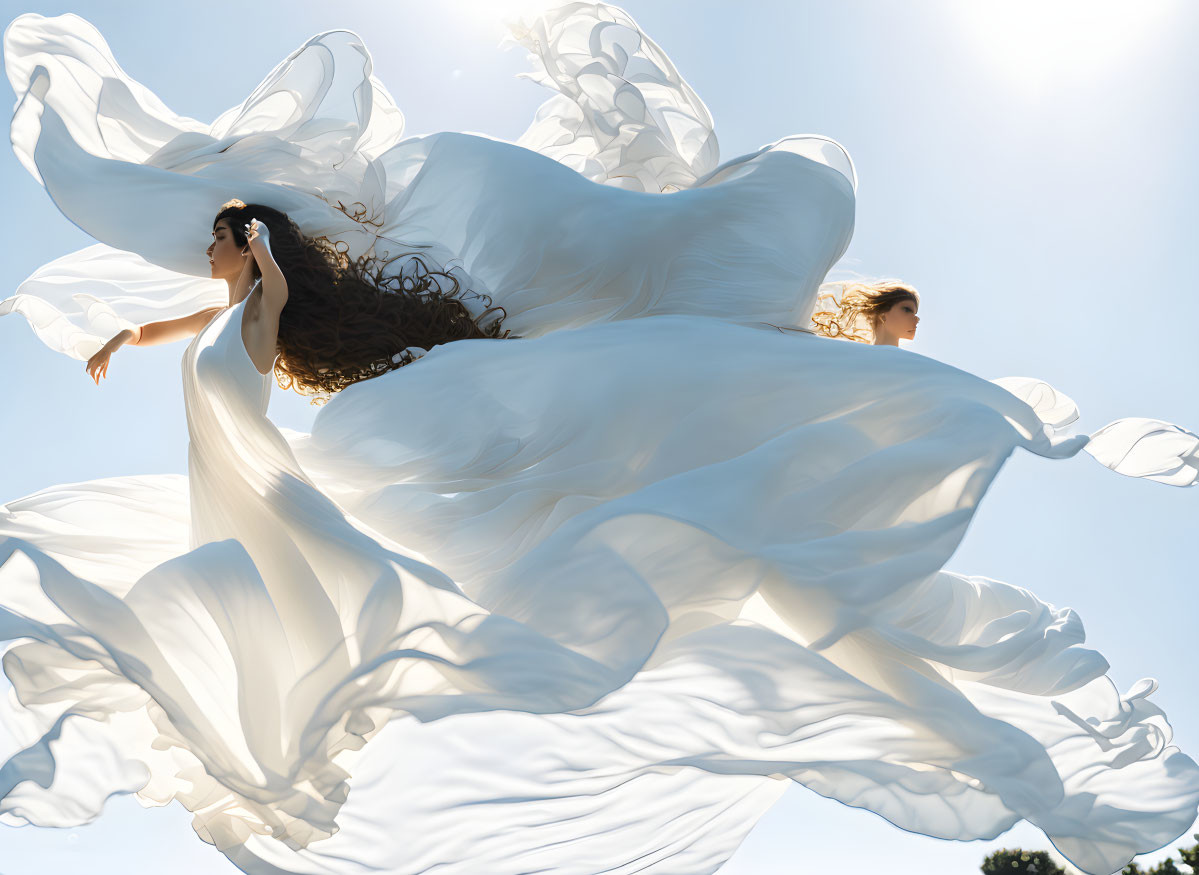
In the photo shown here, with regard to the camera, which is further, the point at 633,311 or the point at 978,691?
the point at 633,311

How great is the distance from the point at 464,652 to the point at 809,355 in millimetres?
1719

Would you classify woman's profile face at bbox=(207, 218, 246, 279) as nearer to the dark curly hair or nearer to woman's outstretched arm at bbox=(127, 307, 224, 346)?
the dark curly hair

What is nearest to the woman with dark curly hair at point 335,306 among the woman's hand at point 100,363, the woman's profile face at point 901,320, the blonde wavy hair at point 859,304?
the woman's hand at point 100,363

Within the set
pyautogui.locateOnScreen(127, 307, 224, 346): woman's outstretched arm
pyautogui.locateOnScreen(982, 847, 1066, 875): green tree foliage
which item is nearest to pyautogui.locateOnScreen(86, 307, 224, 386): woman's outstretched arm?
pyautogui.locateOnScreen(127, 307, 224, 346): woman's outstretched arm

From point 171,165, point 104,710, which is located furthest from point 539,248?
point 104,710

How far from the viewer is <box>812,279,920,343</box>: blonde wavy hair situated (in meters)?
4.95

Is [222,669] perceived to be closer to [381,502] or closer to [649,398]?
[381,502]

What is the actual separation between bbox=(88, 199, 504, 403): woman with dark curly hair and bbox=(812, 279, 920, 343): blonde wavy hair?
6.28 feet

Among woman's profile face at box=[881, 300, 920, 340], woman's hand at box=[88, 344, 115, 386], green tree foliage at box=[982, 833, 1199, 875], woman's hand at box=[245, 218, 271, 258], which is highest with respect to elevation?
woman's profile face at box=[881, 300, 920, 340]

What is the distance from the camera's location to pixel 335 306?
12.6ft

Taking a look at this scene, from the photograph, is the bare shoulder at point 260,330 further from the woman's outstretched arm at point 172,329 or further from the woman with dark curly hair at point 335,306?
the woman's outstretched arm at point 172,329

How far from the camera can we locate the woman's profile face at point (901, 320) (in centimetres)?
492

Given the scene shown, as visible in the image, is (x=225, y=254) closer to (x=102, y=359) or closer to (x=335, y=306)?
(x=335, y=306)

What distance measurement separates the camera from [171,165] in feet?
13.0
